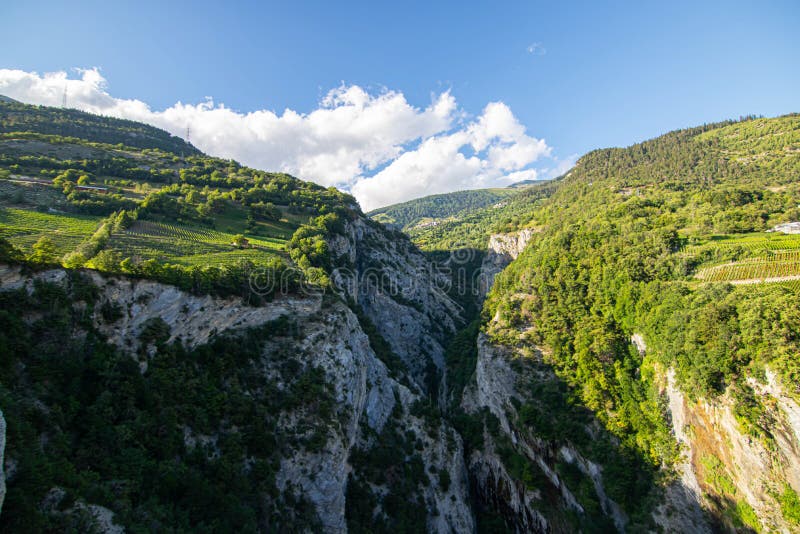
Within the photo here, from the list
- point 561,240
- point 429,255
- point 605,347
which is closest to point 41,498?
point 605,347

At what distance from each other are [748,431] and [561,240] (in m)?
46.5

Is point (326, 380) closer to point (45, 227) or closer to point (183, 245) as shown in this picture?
point (183, 245)

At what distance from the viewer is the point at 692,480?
107 ft

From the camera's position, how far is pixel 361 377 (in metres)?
42.8

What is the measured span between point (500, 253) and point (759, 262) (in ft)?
272

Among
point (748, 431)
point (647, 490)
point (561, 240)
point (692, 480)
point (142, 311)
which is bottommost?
point (647, 490)

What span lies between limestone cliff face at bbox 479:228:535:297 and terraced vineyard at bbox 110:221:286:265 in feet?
268

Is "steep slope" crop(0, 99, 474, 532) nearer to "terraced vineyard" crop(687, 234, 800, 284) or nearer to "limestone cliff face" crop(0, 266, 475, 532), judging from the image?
"limestone cliff face" crop(0, 266, 475, 532)

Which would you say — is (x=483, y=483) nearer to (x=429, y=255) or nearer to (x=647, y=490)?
(x=647, y=490)

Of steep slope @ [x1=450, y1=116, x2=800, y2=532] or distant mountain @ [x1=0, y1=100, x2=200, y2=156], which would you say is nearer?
steep slope @ [x1=450, y1=116, x2=800, y2=532]

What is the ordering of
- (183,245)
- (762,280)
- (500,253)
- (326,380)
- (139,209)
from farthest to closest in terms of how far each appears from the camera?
(500,253), (139,209), (183,245), (762,280), (326,380)

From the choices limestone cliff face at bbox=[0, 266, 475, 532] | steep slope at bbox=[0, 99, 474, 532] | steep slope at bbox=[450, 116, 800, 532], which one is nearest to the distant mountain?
steep slope at bbox=[0, 99, 474, 532]

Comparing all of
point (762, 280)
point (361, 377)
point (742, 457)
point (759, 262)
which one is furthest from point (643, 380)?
point (361, 377)

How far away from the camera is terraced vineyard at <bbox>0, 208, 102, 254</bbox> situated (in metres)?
35.7
